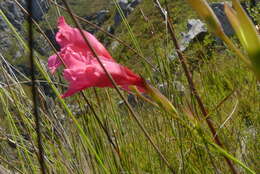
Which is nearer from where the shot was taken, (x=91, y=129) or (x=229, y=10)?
(x=229, y=10)

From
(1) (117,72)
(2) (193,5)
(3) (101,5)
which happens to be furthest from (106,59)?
(3) (101,5)

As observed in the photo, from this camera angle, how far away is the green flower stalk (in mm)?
482

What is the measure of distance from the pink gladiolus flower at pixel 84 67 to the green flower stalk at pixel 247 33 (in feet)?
0.66

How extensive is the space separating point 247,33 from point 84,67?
0.81ft

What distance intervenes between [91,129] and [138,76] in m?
0.52

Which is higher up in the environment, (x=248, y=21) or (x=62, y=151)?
(x=248, y=21)

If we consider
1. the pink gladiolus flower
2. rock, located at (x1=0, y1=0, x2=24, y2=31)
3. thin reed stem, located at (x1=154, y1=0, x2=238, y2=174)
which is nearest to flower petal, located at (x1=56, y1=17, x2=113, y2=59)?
the pink gladiolus flower

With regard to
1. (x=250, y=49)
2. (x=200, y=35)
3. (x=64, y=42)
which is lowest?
(x=200, y=35)

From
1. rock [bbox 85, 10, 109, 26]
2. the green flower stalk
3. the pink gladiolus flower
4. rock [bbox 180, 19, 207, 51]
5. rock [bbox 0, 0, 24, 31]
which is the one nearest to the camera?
the green flower stalk

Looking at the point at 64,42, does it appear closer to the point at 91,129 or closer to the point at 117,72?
the point at 117,72

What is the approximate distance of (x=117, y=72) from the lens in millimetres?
665

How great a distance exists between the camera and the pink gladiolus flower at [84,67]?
0.61 m

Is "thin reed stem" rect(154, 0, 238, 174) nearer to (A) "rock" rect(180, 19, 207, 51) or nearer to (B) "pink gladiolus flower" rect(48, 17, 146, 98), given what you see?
(B) "pink gladiolus flower" rect(48, 17, 146, 98)

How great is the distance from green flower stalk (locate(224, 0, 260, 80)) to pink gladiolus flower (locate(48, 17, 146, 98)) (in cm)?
20
